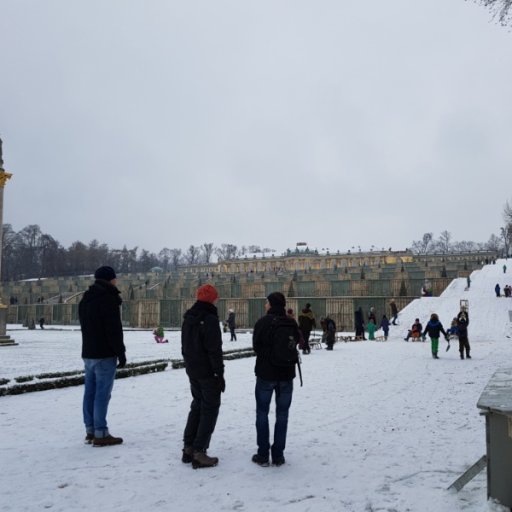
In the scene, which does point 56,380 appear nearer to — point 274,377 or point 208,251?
point 274,377

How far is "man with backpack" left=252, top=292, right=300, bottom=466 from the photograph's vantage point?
197 inches

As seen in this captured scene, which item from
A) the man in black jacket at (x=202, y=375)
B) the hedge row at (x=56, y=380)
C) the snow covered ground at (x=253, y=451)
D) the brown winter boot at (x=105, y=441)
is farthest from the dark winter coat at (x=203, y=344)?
the hedge row at (x=56, y=380)

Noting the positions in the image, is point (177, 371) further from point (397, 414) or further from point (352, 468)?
point (352, 468)

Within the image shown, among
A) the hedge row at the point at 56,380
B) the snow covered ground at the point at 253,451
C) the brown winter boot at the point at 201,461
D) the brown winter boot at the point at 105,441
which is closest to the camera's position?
the snow covered ground at the point at 253,451

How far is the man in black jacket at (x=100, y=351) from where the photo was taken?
222 inches

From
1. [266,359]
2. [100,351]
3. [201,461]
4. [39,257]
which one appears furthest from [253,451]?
[39,257]

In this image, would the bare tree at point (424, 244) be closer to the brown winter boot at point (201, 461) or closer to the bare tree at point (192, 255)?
the bare tree at point (192, 255)

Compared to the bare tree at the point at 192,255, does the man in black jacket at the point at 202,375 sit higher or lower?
lower

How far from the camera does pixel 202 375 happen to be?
4969 millimetres

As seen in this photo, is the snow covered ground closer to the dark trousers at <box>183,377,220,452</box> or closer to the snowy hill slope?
the dark trousers at <box>183,377,220,452</box>

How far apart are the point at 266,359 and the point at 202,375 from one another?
0.66 metres

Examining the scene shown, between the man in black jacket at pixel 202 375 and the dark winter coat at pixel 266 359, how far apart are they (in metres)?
0.40

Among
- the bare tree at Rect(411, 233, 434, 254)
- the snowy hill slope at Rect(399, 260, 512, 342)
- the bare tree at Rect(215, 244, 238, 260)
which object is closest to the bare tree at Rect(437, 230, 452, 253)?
the bare tree at Rect(411, 233, 434, 254)

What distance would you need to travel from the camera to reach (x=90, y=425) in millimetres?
5828
